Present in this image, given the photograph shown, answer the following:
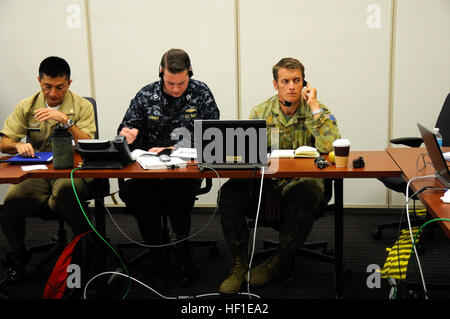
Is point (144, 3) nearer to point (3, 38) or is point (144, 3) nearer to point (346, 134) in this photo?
point (3, 38)

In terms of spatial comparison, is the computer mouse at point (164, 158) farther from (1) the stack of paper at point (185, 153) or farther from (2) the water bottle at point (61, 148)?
(2) the water bottle at point (61, 148)

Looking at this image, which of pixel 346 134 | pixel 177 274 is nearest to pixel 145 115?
pixel 177 274

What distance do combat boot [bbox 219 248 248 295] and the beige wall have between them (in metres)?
1.62

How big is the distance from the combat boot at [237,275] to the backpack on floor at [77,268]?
65 centimetres

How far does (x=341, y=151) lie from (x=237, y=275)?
82cm

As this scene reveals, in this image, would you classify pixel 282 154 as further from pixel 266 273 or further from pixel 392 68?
pixel 392 68

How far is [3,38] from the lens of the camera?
12.7ft

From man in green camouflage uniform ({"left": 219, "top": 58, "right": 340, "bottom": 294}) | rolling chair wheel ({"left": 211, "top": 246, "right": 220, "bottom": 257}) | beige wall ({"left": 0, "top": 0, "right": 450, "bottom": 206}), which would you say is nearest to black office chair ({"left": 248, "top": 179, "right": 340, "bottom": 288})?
man in green camouflage uniform ({"left": 219, "top": 58, "right": 340, "bottom": 294})

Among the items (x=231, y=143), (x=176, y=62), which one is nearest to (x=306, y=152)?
(x=231, y=143)

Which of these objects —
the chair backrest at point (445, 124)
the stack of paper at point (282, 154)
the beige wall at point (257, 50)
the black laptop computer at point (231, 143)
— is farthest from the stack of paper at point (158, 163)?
the chair backrest at point (445, 124)

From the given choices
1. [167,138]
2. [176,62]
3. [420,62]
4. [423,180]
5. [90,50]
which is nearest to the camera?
[423,180]

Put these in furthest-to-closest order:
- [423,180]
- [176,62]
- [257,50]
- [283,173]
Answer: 1. [257,50]
2. [176,62]
3. [283,173]
4. [423,180]

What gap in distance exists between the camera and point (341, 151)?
2135 mm

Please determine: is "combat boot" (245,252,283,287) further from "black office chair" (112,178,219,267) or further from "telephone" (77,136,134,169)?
"telephone" (77,136,134,169)
